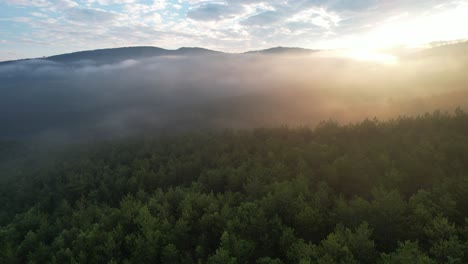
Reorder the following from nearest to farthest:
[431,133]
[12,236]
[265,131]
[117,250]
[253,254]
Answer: [253,254], [117,250], [12,236], [431,133], [265,131]

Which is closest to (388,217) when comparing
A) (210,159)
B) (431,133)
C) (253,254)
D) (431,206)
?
(431,206)

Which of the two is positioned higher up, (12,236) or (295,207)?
(295,207)

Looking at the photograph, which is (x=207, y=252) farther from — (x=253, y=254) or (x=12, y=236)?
(x=12, y=236)

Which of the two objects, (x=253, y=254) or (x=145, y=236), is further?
(x=145, y=236)

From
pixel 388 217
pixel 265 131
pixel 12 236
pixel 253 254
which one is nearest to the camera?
pixel 388 217

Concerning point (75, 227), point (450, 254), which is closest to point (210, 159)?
point (75, 227)

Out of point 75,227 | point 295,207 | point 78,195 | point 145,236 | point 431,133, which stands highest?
point 431,133
